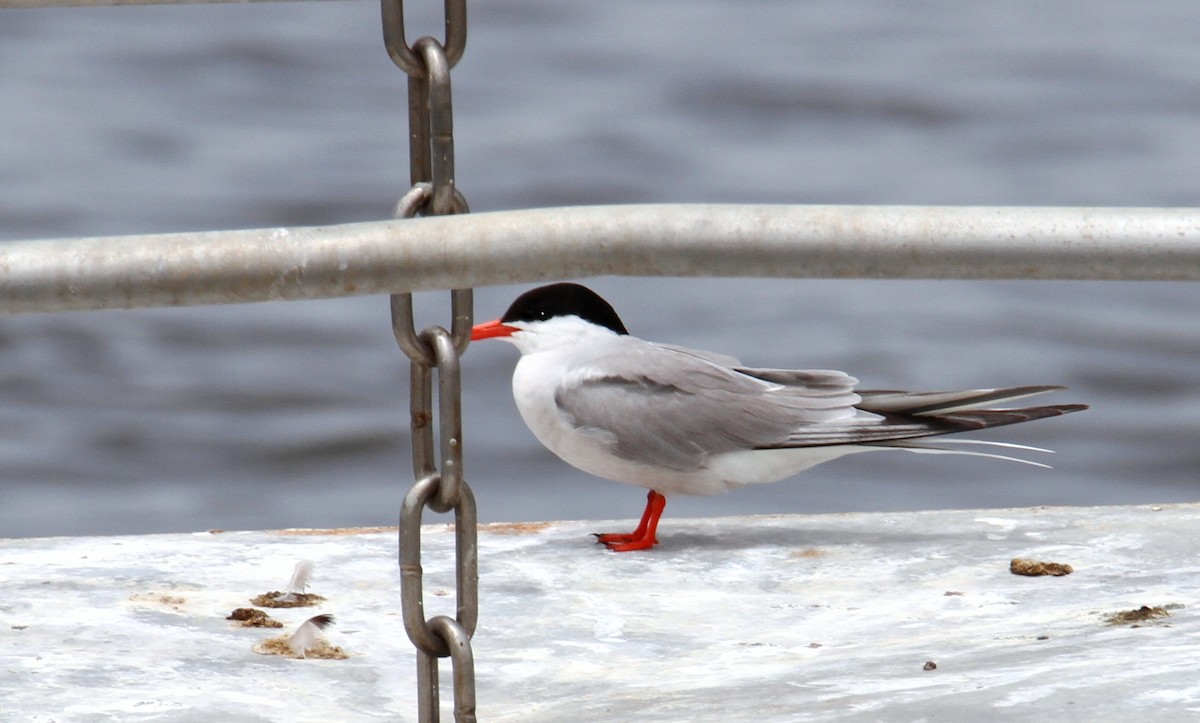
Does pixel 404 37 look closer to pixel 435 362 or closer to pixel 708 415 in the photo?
pixel 435 362

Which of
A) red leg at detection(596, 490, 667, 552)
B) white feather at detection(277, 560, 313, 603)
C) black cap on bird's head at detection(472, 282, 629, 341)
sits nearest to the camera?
white feather at detection(277, 560, 313, 603)

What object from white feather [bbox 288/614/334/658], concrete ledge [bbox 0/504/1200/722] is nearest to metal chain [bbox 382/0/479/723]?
concrete ledge [bbox 0/504/1200/722]

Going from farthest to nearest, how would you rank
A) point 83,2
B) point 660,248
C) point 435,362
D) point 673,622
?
point 673,622 → point 83,2 → point 435,362 → point 660,248

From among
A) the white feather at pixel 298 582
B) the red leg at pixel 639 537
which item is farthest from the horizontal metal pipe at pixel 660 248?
the red leg at pixel 639 537

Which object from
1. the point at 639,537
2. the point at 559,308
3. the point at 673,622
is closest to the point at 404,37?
the point at 673,622

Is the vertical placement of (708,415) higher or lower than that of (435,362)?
lower

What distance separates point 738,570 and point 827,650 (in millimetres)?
485

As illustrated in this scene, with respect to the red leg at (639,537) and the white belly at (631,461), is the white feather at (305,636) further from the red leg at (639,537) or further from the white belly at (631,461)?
the white belly at (631,461)

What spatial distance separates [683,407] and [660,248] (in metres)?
1.94

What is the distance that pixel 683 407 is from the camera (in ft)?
12.1

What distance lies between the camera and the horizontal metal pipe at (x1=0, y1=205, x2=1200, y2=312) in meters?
1.71

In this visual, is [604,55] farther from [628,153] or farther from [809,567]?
[809,567]

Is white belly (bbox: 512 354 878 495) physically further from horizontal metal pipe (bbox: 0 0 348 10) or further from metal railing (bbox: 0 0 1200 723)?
metal railing (bbox: 0 0 1200 723)

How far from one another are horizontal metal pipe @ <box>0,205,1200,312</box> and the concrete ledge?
714 millimetres
